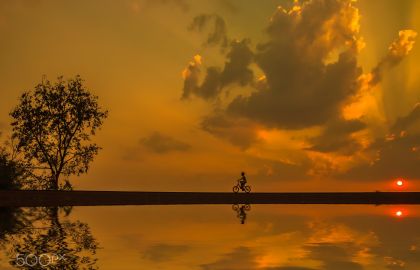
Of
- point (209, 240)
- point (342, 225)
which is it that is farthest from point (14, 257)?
point (342, 225)

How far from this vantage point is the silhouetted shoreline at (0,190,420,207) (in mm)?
42812

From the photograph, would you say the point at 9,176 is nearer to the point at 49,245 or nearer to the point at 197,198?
the point at 197,198

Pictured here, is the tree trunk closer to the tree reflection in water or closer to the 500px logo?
the tree reflection in water

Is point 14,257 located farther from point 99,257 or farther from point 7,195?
point 7,195

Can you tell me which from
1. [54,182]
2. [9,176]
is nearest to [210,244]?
[9,176]

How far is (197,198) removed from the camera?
51438mm

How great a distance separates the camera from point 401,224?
25.9 metres

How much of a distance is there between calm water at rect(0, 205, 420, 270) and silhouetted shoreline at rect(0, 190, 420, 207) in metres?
17.4

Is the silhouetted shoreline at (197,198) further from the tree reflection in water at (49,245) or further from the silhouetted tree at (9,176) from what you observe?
the tree reflection in water at (49,245)

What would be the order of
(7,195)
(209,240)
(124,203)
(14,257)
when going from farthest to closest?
(124,203), (7,195), (209,240), (14,257)

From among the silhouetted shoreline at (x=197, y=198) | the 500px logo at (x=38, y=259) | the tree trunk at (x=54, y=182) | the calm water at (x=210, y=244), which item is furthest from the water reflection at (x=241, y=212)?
the tree trunk at (x=54, y=182)

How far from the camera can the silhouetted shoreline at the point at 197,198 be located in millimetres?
42812

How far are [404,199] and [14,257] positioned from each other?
45666 mm

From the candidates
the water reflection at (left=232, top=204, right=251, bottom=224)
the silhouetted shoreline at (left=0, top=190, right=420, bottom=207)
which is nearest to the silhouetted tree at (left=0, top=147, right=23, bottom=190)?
the silhouetted shoreline at (left=0, top=190, right=420, bottom=207)
